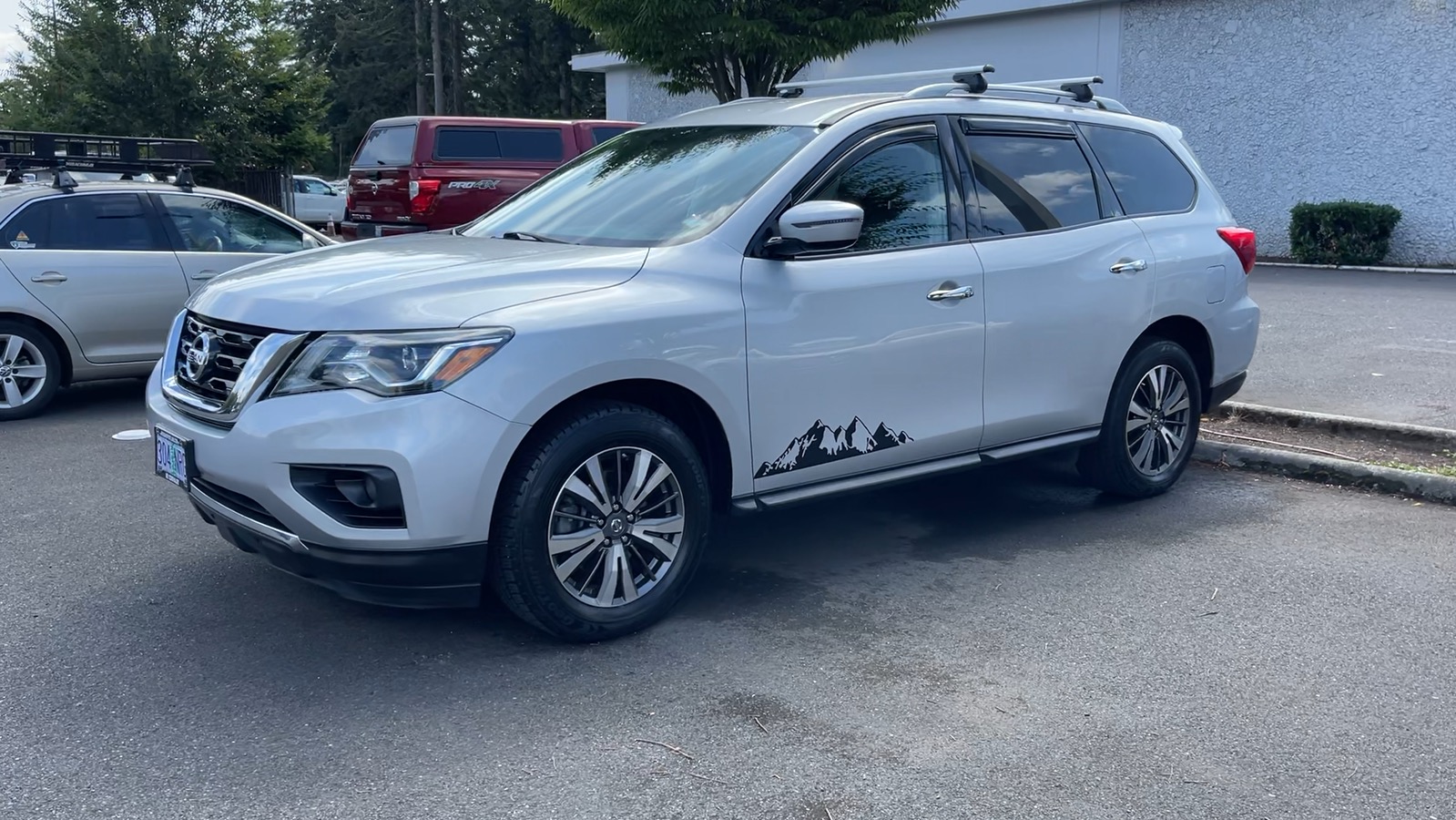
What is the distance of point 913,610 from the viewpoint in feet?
15.8

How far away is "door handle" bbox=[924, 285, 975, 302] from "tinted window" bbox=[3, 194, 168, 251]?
19.7ft

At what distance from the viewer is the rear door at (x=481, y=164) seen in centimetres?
1494

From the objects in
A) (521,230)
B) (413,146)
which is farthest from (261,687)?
(413,146)

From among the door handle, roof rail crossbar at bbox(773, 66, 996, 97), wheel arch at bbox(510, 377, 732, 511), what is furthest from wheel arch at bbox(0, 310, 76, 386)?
the door handle

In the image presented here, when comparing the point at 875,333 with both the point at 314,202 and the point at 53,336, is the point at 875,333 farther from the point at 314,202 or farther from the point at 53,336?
the point at 314,202

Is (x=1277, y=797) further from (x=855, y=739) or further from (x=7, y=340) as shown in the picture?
(x=7, y=340)

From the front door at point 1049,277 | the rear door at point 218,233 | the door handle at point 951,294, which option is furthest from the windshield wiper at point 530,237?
the rear door at point 218,233

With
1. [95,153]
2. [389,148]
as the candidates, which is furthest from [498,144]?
[95,153]

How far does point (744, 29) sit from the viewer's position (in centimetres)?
1053

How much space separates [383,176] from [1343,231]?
12.6 m

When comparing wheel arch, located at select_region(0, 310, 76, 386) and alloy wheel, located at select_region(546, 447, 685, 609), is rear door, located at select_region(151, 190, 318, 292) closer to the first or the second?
wheel arch, located at select_region(0, 310, 76, 386)

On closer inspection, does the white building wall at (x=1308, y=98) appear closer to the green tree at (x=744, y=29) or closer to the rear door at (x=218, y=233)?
the green tree at (x=744, y=29)

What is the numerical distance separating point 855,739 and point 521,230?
2646 mm

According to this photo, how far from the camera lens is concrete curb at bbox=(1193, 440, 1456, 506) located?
20.9 ft
